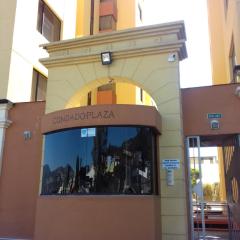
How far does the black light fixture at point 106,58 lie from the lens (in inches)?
448

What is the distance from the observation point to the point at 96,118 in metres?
9.39

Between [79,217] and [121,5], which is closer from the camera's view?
[79,217]

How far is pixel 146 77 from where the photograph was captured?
36.3ft

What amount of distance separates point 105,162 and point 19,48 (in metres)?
6.75

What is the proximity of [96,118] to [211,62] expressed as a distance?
1632cm

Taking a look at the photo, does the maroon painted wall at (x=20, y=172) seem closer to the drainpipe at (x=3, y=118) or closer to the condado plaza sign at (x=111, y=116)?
the drainpipe at (x=3, y=118)

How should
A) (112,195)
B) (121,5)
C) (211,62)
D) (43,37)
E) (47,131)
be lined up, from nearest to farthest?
1. (112,195)
2. (47,131)
3. (43,37)
4. (211,62)
5. (121,5)

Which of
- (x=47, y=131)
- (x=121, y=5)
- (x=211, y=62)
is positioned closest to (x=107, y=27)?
(x=121, y=5)

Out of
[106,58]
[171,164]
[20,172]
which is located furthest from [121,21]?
[171,164]

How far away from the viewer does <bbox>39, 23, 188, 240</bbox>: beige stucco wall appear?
391 inches

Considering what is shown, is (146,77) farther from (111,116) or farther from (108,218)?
(108,218)

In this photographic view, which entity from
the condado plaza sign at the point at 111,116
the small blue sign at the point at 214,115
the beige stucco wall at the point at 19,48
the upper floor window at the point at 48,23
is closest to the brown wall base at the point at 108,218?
the condado plaza sign at the point at 111,116

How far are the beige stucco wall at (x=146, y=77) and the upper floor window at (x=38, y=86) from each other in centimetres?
262

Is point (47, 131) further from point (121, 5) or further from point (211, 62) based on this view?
point (121, 5)
